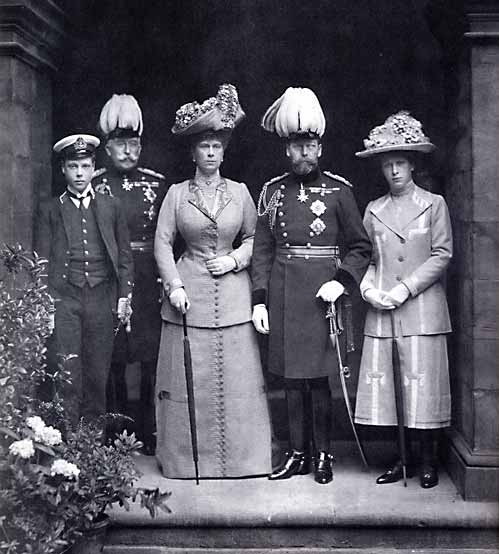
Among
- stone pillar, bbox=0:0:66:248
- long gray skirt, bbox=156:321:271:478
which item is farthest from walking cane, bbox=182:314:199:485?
stone pillar, bbox=0:0:66:248

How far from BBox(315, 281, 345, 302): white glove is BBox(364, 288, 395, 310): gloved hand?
0.44 feet

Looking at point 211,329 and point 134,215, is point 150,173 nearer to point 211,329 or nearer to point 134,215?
point 134,215

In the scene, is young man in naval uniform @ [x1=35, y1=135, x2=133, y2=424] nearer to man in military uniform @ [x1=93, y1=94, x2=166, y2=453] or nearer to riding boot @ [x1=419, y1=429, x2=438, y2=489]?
man in military uniform @ [x1=93, y1=94, x2=166, y2=453]

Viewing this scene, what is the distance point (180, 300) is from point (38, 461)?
1087 mm

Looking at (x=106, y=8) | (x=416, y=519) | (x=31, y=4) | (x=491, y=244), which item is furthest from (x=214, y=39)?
(x=416, y=519)

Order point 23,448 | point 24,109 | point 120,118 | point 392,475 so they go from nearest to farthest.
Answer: point 23,448 < point 24,109 < point 392,475 < point 120,118

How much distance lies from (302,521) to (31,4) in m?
2.76

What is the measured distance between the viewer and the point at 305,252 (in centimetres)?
485

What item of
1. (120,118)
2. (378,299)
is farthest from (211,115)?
(378,299)

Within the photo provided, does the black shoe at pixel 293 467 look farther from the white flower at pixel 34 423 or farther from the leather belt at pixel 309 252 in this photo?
the white flower at pixel 34 423

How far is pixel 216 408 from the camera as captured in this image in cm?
494

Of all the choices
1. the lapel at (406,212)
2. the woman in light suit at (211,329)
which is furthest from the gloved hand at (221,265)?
the lapel at (406,212)

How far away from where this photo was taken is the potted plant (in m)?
3.88

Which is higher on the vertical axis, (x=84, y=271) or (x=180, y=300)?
(x=84, y=271)
